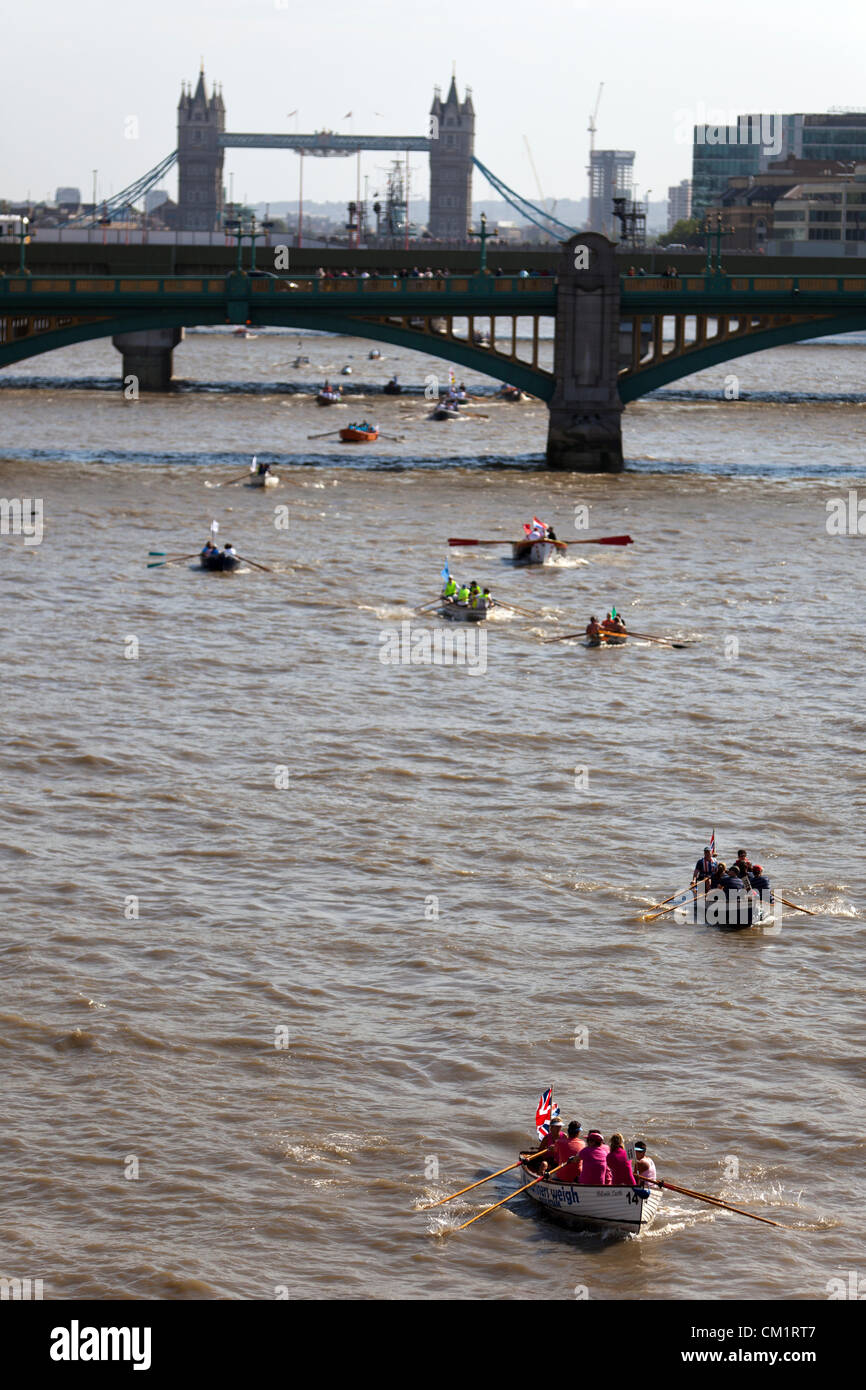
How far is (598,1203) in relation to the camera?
28.4 meters

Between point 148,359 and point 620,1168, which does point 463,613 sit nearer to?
point 620,1168

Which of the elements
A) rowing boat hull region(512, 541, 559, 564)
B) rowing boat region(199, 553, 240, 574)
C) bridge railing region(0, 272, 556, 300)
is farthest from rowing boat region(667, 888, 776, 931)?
bridge railing region(0, 272, 556, 300)

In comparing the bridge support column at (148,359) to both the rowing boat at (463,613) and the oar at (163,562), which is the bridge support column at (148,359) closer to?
the oar at (163,562)

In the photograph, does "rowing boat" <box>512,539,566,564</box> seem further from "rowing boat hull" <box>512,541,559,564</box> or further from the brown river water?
the brown river water

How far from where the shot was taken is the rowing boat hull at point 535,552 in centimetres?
7956

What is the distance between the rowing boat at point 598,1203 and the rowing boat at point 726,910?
1129 centimetres

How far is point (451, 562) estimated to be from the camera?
80438 millimetres

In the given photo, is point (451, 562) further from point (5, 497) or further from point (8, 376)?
point (8, 376)

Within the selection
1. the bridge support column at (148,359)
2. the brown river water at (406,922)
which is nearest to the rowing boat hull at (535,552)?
the brown river water at (406,922)
